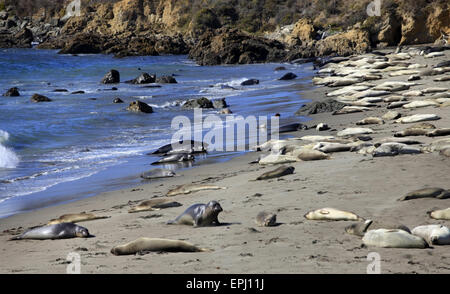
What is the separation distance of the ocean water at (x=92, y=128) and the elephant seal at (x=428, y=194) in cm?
411

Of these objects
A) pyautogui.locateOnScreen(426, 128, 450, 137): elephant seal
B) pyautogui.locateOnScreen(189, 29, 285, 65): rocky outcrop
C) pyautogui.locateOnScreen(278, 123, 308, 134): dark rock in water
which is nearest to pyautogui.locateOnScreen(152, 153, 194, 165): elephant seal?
pyautogui.locateOnScreen(278, 123, 308, 134): dark rock in water

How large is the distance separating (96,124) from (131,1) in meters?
62.0

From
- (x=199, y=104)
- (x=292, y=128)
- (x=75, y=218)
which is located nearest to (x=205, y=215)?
(x=75, y=218)

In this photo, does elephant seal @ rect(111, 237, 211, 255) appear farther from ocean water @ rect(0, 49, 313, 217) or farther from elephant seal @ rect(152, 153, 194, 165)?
elephant seal @ rect(152, 153, 194, 165)

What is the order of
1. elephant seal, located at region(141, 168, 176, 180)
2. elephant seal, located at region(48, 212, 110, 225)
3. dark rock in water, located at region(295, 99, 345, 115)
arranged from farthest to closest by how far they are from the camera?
dark rock in water, located at region(295, 99, 345, 115) → elephant seal, located at region(141, 168, 176, 180) → elephant seal, located at region(48, 212, 110, 225)

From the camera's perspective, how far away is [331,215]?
197 inches

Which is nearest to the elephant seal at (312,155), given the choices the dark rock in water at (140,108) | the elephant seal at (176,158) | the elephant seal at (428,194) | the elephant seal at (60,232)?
the elephant seal at (176,158)

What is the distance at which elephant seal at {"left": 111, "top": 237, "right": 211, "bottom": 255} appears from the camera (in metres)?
4.32

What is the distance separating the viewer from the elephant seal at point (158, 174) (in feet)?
27.9

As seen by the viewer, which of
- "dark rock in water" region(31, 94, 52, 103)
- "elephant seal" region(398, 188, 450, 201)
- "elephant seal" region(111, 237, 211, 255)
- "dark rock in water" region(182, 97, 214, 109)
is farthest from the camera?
"dark rock in water" region(31, 94, 52, 103)

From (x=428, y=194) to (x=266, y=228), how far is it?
1.52m

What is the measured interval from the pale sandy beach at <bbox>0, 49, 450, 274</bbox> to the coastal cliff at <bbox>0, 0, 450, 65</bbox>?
2980 cm

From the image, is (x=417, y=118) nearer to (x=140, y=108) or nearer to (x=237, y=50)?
(x=140, y=108)

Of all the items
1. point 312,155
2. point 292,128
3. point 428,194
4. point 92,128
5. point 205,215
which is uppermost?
point 428,194
